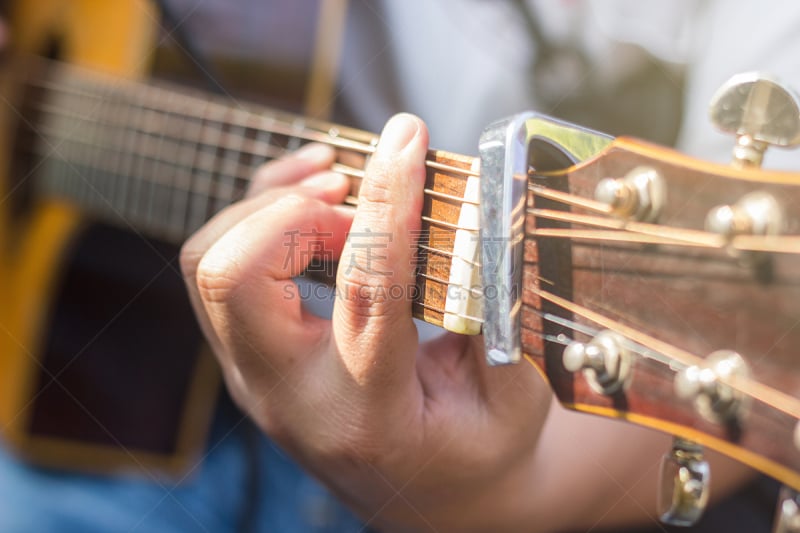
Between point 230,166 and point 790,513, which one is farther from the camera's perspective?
point 230,166

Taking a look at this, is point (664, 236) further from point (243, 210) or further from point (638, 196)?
point (243, 210)

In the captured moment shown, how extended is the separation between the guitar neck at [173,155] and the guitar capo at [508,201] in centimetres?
3

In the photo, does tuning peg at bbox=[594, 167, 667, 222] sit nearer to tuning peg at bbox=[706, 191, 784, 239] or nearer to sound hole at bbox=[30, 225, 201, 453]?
tuning peg at bbox=[706, 191, 784, 239]

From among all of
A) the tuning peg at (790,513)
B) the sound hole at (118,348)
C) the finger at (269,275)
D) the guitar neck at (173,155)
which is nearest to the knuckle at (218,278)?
the finger at (269,275)

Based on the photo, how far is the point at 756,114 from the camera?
336 mm

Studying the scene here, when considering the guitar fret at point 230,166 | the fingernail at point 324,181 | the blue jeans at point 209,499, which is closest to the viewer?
the fingernail at point 324,181

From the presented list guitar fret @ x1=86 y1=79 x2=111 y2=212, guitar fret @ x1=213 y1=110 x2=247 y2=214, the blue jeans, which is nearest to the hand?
guitar fret @ x1=213 y1=110 x2=247 y2=214

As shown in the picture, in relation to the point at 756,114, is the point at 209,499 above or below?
below

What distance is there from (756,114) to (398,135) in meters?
0.19

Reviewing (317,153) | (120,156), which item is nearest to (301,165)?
(317,153)

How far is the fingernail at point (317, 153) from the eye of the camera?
568 mm

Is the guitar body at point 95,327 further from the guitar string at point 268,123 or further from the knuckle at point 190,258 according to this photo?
the knuckle at point 190,258

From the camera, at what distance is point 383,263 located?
1.39 feet

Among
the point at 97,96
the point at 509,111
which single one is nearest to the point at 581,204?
the point at 509,111
